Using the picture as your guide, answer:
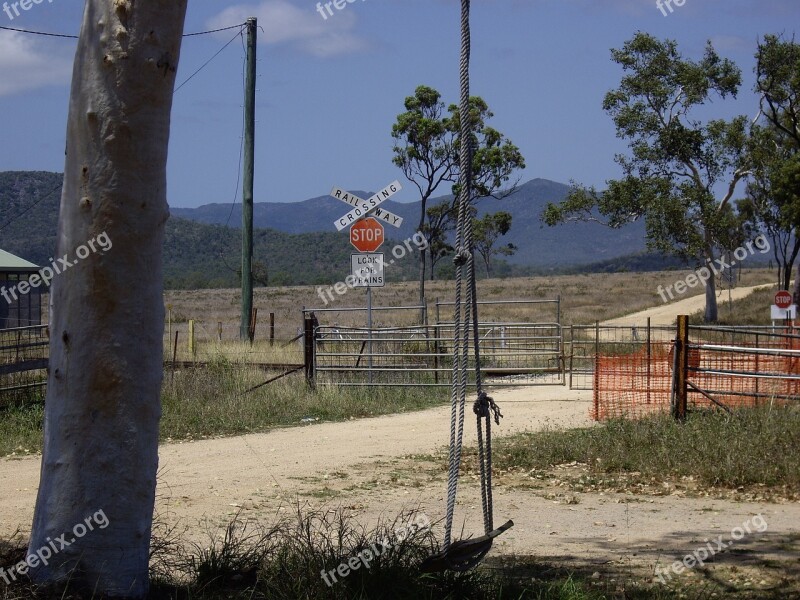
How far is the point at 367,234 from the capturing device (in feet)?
60.1

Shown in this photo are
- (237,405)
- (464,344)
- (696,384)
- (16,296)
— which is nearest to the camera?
(464,344)

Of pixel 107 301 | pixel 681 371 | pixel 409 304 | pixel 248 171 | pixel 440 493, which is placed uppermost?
pixel 248 171

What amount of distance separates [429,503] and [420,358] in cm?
1172

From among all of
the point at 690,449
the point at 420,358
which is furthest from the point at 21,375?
the point at 690,449

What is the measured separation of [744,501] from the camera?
26.6 feet

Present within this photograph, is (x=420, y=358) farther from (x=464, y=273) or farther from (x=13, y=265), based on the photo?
(x=13, y=265)

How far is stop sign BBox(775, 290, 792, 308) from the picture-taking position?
25.9m

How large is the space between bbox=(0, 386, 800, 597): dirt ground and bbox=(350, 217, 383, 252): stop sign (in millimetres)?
6457

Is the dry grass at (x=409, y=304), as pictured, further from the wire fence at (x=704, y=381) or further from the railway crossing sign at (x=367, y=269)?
the wire fence at (x=704, y=381)

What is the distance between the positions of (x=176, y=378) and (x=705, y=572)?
11.0 m

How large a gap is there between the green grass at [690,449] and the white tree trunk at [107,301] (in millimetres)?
5813

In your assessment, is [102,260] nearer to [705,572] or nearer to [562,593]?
[562,593]

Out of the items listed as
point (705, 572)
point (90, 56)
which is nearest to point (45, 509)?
point (90, 56)

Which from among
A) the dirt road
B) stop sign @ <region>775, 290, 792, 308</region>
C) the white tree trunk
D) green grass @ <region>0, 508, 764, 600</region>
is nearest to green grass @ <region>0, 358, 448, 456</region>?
green grass @ <region>0, 508, 764, 600</region>
